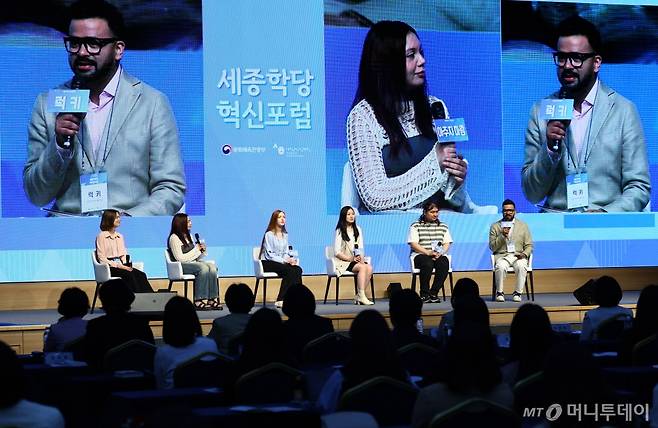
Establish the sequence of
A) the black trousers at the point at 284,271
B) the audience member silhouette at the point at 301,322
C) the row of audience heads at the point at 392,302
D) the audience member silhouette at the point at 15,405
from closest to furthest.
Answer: the audience member silhouette at the point at 15,405, the row of audience heads at the point at 392,302, the audience member silhouette at the point at 301,322, the black trousers at the point at 284,271

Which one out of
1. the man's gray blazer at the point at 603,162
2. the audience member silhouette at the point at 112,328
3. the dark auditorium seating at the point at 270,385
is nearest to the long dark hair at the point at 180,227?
the man's gray blazer at the point at 603,162

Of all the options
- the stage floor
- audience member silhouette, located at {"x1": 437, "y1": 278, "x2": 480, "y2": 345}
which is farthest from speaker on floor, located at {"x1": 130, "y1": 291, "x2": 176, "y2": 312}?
audience member silhouette, located at {"x1": 437, "y1": 278, "x2": 480, "y2": 345}

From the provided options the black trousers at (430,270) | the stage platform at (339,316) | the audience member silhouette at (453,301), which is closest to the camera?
the audience member silhouette at (453,301)

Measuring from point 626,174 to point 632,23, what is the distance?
162 cm

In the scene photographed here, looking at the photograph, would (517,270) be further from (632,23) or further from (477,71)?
(632,23)

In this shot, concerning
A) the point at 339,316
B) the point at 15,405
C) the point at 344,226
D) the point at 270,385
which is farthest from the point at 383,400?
the point at 344,226

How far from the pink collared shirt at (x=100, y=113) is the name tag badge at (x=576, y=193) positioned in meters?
4.75

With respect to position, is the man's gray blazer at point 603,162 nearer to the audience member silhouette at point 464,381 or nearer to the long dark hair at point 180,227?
the long dark hair at point 180,227

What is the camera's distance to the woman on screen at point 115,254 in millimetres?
9266

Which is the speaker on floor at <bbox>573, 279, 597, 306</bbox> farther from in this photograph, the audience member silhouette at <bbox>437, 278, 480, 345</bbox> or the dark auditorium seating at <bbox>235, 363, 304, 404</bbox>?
the dark auditorium seating at <bbox>235, 363, 304, 404</bbox>

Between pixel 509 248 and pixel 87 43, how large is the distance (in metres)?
4.31

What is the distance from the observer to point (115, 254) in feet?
30.7

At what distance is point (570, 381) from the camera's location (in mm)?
2918

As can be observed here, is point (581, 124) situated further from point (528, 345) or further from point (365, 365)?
point (365, 365)
